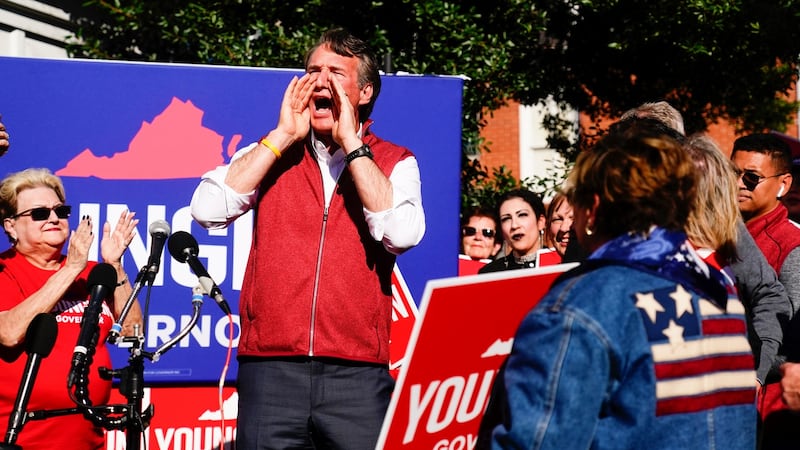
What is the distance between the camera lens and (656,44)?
9461 millimetres

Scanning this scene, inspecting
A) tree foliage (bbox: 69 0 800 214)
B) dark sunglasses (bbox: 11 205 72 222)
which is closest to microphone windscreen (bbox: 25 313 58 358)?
dark sunglasses (bbox: 11 205 72 222)

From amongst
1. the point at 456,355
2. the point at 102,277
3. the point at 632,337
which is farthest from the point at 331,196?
the point at 632,337

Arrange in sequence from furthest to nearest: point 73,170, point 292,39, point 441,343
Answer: point 292,39 < point 73,170 < point 441,343

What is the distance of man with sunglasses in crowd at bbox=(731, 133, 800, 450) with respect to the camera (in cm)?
367

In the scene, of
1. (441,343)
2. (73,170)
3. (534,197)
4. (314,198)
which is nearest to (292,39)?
(534,197)

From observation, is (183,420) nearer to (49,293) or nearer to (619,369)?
→ (49,293)

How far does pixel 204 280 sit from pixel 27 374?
0.86 metres

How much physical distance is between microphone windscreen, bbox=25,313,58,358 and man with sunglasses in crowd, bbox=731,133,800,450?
9.26ft

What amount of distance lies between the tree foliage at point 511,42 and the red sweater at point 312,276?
487 cm

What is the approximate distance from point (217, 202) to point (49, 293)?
1.32 meters

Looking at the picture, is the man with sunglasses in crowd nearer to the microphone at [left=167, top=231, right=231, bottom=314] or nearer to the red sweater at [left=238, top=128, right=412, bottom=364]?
the red sweater at [left=238, top=128, right=412, bottom=364]

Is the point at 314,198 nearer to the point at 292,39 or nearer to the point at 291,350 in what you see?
the point at 291,350

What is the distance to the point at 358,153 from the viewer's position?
3.65 metres

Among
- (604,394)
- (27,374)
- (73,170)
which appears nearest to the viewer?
(604,394)
